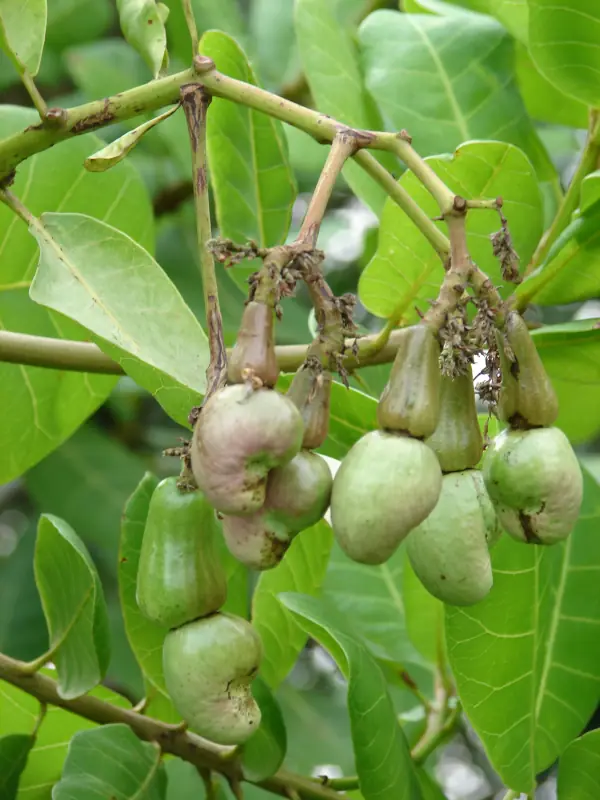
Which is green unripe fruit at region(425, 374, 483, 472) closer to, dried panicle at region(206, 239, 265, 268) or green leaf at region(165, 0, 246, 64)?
dried panicle at region(206, 239, 265, 268)

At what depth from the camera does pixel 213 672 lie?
0.91 m

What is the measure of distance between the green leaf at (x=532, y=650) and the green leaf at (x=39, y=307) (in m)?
0.59

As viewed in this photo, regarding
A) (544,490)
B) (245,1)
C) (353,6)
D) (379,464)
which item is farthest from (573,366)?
(245,1)

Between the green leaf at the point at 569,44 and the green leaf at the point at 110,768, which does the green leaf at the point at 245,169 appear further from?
the green leaf at the point at 110,768

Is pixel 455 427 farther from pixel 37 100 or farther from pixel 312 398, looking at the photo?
pixel 37 100

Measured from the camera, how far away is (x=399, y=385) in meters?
0.83

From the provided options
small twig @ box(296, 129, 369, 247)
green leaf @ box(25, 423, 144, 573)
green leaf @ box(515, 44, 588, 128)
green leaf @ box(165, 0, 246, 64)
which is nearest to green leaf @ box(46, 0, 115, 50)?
green leaf @ box(165, 0, 246, 64)

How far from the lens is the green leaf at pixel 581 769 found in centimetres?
124

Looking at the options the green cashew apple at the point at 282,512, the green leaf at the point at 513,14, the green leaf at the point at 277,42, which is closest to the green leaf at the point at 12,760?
the green cashew apple at the point at 282,512

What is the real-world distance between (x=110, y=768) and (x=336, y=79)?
0.93m

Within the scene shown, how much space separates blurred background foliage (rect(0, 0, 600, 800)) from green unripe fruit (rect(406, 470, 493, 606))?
126 centimetres

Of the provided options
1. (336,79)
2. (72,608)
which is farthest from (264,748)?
(336,79)

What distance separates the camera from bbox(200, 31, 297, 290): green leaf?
4.45 feet

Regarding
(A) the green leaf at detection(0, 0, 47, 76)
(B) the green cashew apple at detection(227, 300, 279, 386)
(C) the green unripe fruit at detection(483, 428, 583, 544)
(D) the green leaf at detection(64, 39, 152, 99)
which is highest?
(A) the green leaf at detection(0, 0, 47, 76)
